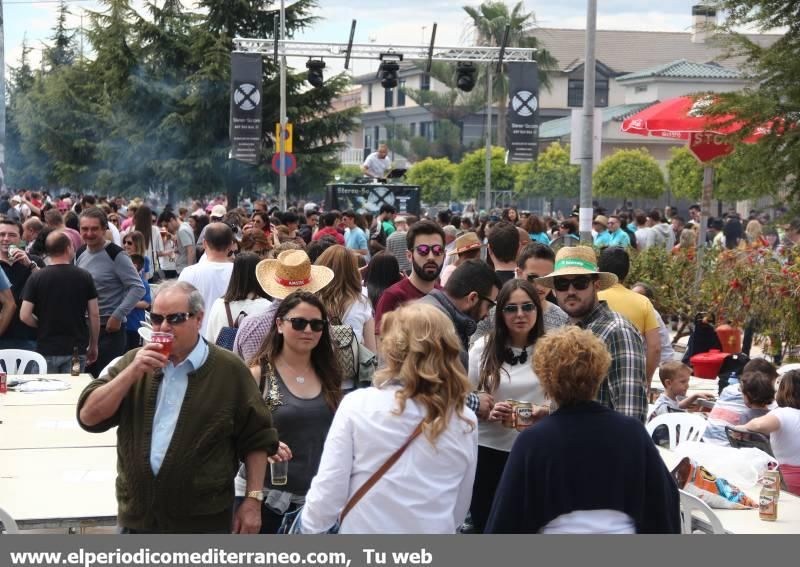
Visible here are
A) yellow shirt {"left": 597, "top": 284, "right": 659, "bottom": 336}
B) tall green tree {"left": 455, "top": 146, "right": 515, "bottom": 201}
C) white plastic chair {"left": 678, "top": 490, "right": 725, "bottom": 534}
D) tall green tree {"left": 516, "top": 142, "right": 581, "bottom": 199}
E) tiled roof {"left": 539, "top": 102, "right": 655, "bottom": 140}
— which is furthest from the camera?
tiled roof {"left": 539, "top": 102, "right": 655, "bottom": 140}

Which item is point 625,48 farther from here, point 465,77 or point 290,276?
point 290,276

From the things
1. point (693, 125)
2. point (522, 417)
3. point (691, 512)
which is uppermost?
point (693, 125)

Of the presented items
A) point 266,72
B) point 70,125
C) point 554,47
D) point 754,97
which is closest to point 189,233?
point 754,97

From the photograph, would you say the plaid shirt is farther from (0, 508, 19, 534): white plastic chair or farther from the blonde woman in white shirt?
(0, 508, 19, 534): white plastic chair

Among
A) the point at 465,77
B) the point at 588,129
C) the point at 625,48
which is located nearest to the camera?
the point at 588,129

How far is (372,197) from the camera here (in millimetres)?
31156

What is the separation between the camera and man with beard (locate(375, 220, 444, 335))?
7.62 m

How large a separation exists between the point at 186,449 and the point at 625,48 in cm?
8956

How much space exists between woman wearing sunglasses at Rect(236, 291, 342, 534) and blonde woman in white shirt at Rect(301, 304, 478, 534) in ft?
2.81

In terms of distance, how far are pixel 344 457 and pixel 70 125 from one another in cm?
5618

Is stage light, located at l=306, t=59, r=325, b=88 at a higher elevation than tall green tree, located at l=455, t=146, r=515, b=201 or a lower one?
higher

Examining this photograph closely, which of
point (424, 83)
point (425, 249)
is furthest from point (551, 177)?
point (425, 249)

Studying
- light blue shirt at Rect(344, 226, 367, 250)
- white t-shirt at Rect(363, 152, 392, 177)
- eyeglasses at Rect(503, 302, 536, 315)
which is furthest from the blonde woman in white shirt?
white t-shirt at Rect(363, 152, 392, 177)

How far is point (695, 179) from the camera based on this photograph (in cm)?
4669
